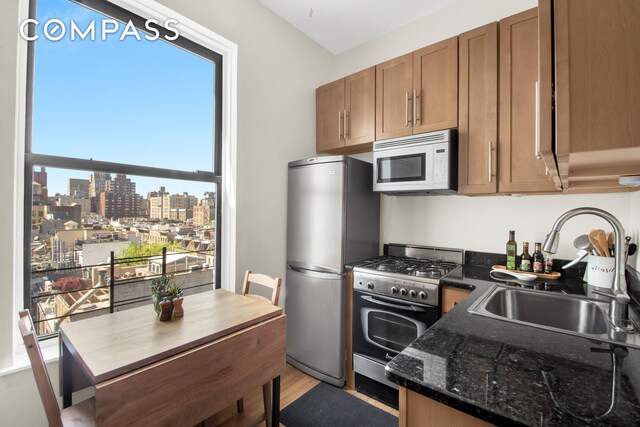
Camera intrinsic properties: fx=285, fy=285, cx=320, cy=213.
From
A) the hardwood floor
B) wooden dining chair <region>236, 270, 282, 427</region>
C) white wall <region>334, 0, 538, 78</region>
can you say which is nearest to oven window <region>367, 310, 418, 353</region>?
the hardwood floor

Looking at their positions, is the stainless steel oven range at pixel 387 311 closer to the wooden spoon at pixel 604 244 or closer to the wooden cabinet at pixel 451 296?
the wooden cabinet at pixel 451 296

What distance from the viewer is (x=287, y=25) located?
2.65m

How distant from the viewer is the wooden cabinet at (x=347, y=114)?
96.3 inches

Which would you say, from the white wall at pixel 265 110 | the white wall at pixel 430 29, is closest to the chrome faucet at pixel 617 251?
the white wall at pixel 430 29

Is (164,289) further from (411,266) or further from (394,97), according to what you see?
(394,97)

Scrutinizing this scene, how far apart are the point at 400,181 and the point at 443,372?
161 cm

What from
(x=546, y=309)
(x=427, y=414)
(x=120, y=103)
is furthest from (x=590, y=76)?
(x=120, y=103)

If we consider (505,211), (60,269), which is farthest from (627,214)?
(60,269)

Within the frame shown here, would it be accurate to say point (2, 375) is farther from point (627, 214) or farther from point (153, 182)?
point (627, 214)

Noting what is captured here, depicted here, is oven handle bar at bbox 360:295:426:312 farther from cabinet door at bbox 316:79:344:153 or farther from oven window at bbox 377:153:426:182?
cabinet door at bbox 316:79:344:153

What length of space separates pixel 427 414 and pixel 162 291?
54.6 inches

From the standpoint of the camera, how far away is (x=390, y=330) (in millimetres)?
1993

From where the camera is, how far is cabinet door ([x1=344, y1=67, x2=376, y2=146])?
243cm

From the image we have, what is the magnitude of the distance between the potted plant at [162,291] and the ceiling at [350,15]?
92.3 inches
